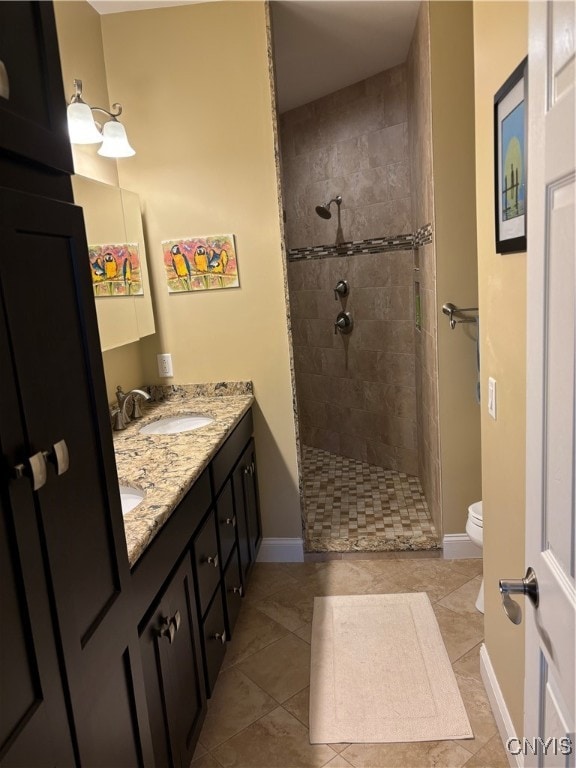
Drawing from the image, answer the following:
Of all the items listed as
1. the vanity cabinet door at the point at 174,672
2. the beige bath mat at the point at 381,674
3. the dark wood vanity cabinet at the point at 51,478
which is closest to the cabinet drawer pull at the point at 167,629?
the vanity cabinet door at the point at 174,672

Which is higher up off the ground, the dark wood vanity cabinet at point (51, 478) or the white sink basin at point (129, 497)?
the dark wood vanity cabinet at point (51, 478)

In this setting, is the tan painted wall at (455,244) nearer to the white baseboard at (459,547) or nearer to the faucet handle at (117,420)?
the white baseboard at (459,547)

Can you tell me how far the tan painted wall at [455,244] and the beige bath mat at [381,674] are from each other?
25.6 inches

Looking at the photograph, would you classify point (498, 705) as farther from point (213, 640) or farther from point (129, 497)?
point (129, 497)

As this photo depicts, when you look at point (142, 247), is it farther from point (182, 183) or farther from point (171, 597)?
point (171, 597)

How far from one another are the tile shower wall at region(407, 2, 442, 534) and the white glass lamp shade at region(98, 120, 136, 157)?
55.7 inches

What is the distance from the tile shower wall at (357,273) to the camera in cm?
374

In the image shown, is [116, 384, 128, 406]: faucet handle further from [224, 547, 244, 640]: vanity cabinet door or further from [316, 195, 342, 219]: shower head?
[316, 195, 342, 219]: shower head

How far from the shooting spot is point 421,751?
1770mm

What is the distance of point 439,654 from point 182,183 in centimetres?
245

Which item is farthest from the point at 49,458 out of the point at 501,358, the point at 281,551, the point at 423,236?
the point at 423,236

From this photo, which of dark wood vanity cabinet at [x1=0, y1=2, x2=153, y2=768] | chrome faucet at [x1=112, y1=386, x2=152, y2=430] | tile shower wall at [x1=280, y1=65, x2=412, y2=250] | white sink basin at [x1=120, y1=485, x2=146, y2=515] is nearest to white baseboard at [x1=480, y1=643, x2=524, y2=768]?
dark wood vanity cabinet at [x1=0, y1=2, x2=153, y2=768]

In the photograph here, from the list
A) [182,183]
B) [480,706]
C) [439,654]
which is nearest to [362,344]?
[182,183]

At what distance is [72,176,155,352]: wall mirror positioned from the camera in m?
2.24
